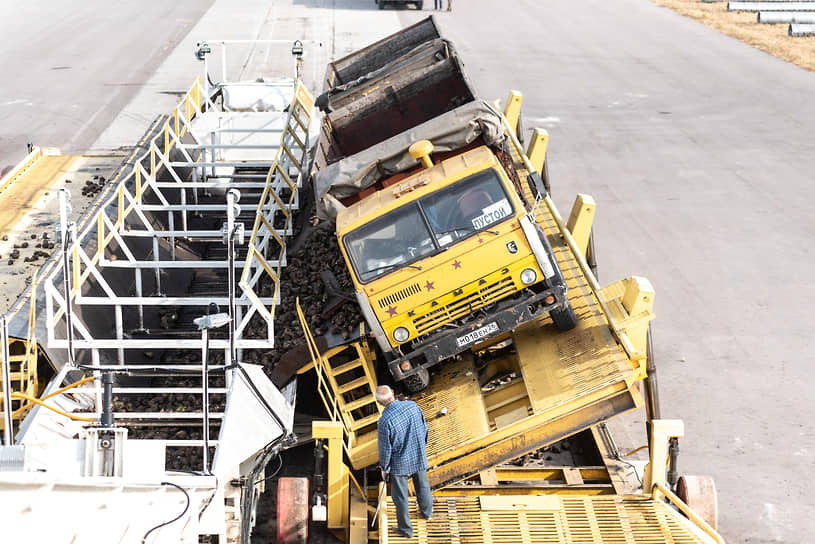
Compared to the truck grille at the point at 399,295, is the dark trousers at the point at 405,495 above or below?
below

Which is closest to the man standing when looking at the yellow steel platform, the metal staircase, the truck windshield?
the yellow steel platform

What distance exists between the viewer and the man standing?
790 centimetres

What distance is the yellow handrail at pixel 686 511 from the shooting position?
773 centimetres

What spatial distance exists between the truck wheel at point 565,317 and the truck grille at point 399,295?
152 cm

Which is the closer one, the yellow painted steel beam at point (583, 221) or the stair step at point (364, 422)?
the stair step at point (364, 422)

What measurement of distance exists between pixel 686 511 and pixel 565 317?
2515 millimetres

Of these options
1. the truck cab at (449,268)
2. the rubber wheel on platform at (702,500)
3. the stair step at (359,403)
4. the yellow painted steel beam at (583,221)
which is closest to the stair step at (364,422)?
the stair step at (359,403)

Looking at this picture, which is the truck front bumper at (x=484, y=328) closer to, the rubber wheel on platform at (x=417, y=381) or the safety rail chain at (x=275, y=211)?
the rubber wheel on platform at (x=417, y=381)

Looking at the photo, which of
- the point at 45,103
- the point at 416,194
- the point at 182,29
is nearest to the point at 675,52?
the point at 182,29

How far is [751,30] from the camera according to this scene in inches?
1563

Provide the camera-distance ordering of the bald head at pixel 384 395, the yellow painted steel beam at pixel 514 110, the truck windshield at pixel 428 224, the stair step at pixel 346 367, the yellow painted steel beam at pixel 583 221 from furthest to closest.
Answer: the yellow painted steel beam at pixel 514 110, the yellow painted steel beam at pixel 583 221, the stair step at pixel 346 367, the truck windshield at pixel 428 224, the bald head at pixel 384 395

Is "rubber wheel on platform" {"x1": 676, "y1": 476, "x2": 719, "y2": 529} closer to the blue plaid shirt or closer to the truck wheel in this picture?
the truck wheel

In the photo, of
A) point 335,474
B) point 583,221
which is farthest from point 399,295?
point 583,221

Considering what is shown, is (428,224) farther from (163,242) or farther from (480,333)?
(163,242)
